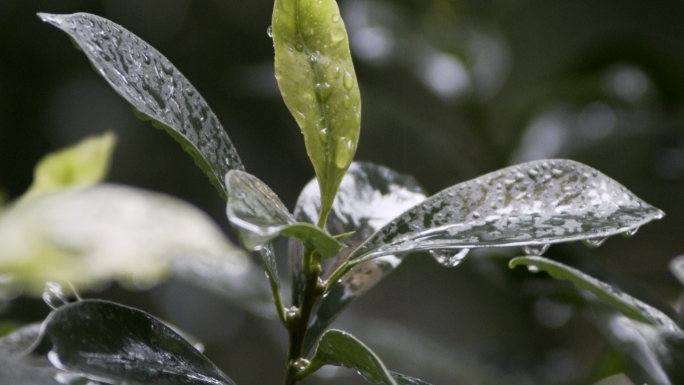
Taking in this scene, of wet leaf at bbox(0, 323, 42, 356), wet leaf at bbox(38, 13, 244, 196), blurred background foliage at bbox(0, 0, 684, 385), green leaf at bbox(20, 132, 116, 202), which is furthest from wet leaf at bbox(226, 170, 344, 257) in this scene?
blurred background foliage at bbox(0, 0, 684, 385)

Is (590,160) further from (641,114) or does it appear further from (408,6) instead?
(408,6)

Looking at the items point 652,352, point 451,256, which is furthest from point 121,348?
point 652,352

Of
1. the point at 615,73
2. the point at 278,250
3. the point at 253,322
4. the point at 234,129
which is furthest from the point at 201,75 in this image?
the point at 615,73

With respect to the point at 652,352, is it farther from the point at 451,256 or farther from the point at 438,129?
the point at 438,129

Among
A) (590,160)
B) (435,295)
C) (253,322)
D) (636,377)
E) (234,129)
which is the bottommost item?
(253,322)

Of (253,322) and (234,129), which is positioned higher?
(234,129)
